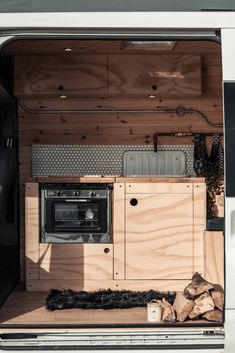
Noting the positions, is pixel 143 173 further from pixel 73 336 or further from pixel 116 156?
pixel 73 336

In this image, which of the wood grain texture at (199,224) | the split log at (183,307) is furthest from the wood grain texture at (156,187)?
the split log at (183,307)

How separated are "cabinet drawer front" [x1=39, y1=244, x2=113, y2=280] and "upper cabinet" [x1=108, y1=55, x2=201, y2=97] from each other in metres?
1.42

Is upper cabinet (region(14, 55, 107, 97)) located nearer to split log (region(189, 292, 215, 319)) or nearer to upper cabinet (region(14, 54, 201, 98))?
upper cabinet (region(14, 54, 201, 98))

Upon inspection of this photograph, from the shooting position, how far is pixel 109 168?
5.41 m

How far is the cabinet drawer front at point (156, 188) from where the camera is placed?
4.93 metres

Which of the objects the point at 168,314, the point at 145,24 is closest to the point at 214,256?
the point at 168,314

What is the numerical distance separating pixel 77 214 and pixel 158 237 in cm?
71

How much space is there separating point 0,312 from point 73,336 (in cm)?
99

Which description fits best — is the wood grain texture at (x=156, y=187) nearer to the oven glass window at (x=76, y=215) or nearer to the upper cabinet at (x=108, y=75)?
the oven glass window at (x=76, y=215)

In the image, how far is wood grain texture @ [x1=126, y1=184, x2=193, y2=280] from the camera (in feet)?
16.2

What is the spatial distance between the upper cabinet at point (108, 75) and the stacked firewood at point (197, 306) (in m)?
2.00

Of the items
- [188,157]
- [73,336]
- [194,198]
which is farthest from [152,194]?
[73,336]

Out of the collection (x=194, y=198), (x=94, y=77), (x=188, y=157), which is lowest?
(x=194, y=198)

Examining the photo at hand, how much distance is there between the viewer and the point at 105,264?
16.3ft
